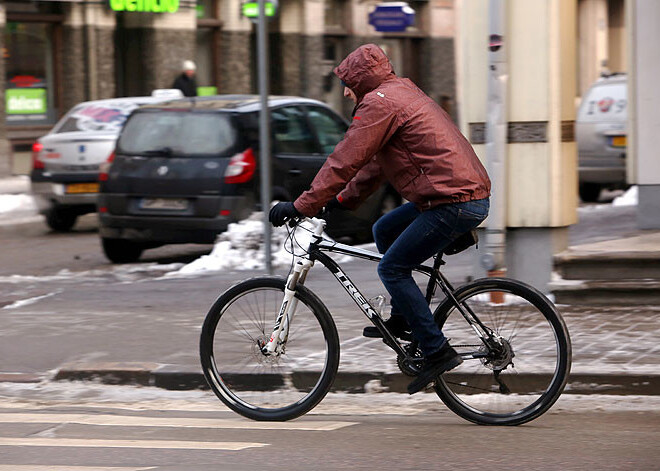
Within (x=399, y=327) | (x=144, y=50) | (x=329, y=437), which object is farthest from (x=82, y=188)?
(x=144, y=50)

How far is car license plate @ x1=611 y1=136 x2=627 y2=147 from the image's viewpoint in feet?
59.8

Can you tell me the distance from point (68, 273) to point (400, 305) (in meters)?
7.21

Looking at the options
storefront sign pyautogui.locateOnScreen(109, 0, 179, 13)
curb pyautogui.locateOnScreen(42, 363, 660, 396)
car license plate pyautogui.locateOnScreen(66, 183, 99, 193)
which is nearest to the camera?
curb pyautogui.locateOnScreen(42, 363, 660, 396)

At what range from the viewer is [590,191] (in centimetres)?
1975

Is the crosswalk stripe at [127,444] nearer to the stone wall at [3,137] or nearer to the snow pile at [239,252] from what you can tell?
the snow pile at [239,252]

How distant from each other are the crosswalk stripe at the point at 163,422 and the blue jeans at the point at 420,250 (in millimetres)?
568

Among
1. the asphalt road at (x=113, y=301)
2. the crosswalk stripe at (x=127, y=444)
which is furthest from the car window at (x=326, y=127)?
the crosswalk stripe at (x=127, y=444)

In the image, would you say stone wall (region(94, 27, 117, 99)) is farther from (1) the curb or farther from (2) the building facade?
(1) the curb

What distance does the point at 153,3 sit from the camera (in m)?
27.1

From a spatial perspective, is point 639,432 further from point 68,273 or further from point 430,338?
point 68,273

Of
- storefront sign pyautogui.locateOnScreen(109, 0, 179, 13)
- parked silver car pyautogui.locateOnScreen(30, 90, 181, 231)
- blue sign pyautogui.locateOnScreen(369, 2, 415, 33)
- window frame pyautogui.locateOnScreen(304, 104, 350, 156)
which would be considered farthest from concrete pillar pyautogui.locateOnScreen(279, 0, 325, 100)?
window frame pyautogui.locateOnScreen(304, 104, 350, 156)

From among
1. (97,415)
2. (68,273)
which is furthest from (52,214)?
(97,415)

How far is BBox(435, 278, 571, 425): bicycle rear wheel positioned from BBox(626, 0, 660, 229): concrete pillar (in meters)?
5.74

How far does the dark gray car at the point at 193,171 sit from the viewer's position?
41.5ft
